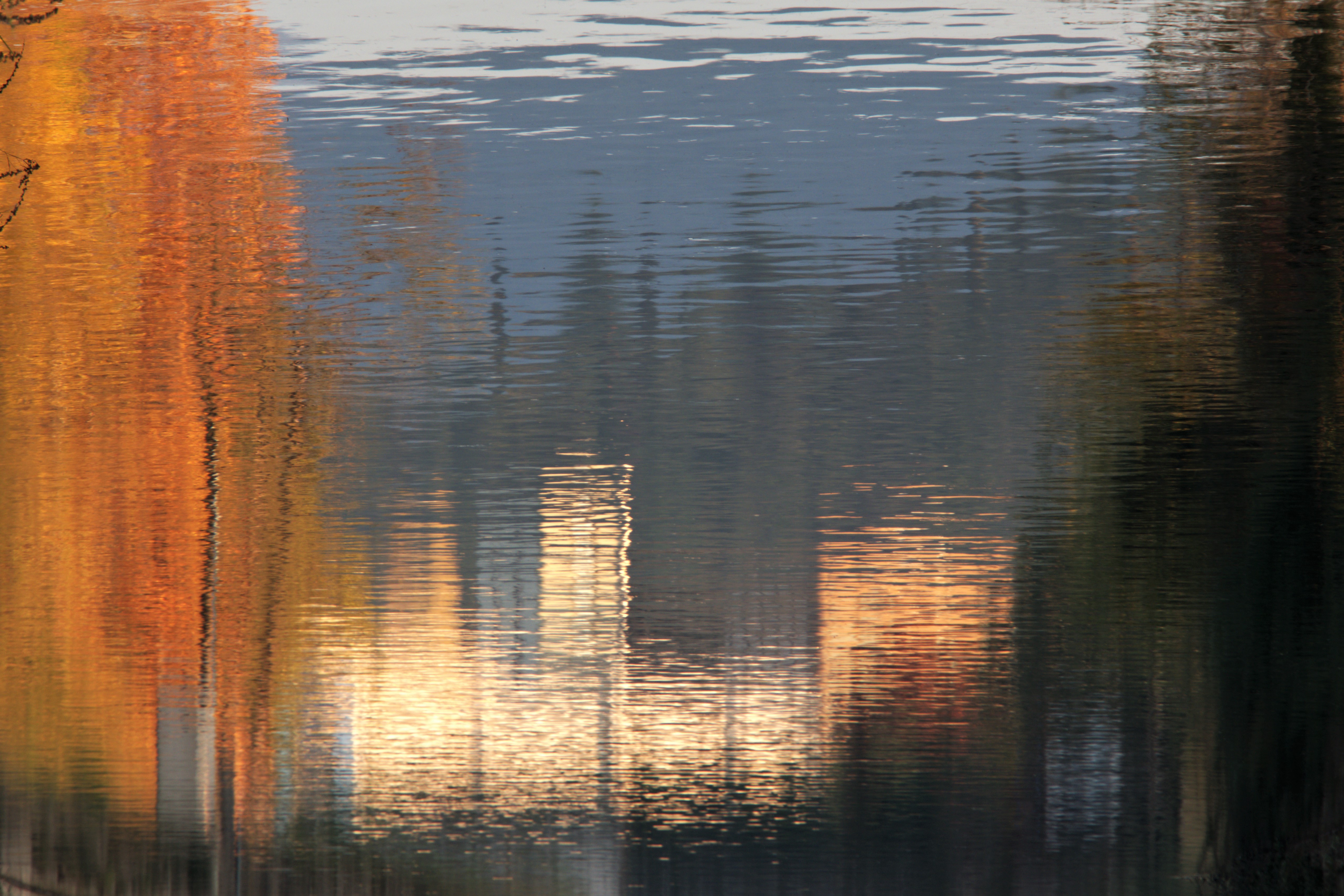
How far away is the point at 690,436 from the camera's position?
367 centimetres

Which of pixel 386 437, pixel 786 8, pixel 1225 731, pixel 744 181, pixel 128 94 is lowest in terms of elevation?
pixel 1225 731

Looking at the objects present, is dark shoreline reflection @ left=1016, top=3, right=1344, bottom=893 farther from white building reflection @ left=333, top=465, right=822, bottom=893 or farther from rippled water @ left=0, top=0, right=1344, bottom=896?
white building reflection @ left=333, top=465, right=822, bottom=893

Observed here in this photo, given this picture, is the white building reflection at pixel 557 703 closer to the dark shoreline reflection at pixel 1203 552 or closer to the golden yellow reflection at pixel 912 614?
the golden yellow reflection at pixel 912 614

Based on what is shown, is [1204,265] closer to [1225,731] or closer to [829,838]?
[1225,731]

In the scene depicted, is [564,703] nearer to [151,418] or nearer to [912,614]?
[912,614]

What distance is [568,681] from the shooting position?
3734 millimetres

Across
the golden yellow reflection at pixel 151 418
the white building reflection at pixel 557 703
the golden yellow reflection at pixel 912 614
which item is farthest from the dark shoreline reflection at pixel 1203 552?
the golden yellow reflection at pixel 151 418

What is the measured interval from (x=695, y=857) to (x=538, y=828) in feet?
1.68

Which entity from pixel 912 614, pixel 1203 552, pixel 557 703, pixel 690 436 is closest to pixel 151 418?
pixel 557 703

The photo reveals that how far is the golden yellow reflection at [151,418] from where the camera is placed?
3.60 m

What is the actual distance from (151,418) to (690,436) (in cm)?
175

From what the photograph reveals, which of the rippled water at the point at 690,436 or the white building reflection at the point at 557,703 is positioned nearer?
the rippled water at the point at 690,436

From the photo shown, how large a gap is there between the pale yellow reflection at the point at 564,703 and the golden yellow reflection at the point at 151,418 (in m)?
0.38

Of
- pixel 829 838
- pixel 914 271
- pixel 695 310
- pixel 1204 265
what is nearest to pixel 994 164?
pixel 914 271
